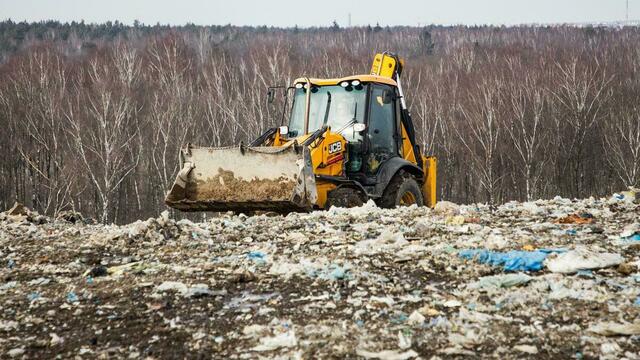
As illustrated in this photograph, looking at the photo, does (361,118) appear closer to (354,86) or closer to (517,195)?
A: (354,86)

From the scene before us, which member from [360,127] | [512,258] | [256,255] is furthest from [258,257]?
[360,127]

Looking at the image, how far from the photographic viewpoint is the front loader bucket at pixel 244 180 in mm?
8875

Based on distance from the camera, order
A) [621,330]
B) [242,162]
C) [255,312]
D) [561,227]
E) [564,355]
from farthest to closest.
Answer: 1. [242,162]
2. [561,227]
3. [255,312]
4. [621,330]
5. [564,355]

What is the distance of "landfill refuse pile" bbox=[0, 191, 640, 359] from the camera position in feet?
12.4

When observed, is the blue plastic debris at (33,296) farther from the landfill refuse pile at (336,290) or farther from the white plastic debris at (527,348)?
the white plastic debris at (527,348)

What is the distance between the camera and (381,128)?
34.8 ft

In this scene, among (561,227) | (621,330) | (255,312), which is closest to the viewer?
(621,330)

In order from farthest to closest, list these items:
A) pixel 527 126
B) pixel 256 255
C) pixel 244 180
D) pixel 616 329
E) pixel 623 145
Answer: pixel 527 126, pixel 623 145, pixel 244 180, pixel 256 255, pixel 616 329

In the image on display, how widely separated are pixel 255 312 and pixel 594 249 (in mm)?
2874

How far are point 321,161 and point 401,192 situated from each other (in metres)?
1.57

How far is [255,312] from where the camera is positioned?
14.6 ft

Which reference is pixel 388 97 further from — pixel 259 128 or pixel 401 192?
pixel 259 128

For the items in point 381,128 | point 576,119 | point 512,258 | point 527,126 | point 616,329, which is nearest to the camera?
point 616,329

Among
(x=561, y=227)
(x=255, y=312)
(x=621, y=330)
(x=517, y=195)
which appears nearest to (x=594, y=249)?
(x=561, y=227)
